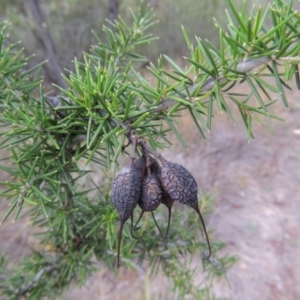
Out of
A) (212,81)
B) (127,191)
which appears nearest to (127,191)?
(127,191)

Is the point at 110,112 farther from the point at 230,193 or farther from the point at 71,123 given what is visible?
the point at 230,193

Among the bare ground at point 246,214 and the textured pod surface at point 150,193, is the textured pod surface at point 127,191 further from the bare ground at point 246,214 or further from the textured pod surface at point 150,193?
the bare ground at point 246,214

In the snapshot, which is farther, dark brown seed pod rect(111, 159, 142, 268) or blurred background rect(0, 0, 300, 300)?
blurred background rect(0, 0, 300, 300)

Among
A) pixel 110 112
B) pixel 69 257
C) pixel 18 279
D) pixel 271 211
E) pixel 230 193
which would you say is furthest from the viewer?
pixel 230 193

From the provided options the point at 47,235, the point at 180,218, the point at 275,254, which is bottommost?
the point at 275,254

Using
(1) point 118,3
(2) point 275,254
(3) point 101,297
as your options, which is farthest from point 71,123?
(1) point 118,3

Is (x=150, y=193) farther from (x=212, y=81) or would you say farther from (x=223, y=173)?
(x=223, y=173)

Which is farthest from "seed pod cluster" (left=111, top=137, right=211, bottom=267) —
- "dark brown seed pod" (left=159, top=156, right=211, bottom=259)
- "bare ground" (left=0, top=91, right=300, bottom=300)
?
"bare ground" (left=0, top=91, right=300, bottom=300)

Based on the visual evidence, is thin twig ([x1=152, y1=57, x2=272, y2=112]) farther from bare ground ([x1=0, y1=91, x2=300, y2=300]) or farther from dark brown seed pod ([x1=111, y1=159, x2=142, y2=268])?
bare ground ([x1=0, y1=91, x2=300, y2=300])
